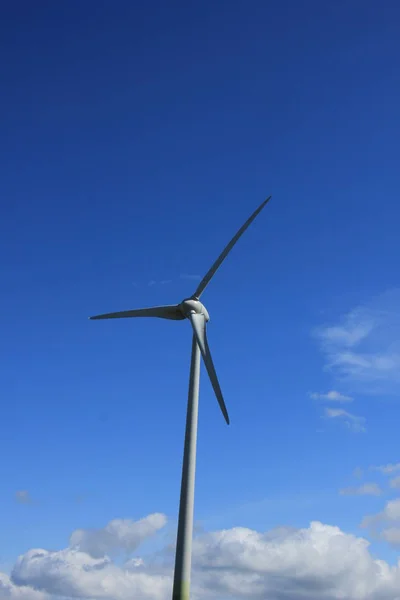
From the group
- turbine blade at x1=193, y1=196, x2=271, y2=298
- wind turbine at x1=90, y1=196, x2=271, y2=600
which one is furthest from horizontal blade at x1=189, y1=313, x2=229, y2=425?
turbine blade at x1=193, y1=196, x2=271, y2=298

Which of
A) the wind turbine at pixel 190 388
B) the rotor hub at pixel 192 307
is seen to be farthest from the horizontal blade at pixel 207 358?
the rotor hub at pixel 192 307

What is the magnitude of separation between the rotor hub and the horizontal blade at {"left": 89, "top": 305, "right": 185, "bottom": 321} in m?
0.94

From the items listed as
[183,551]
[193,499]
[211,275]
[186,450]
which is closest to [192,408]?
[186,450]

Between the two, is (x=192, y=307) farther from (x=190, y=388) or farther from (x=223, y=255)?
(x=190, y=388)

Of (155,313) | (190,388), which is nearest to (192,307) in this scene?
(155,313)

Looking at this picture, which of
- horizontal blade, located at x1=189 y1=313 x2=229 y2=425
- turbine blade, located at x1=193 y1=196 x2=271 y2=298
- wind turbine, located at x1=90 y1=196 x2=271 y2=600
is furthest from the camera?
turbine blade, located at x1=193 y1=196 x2=271 y2=298

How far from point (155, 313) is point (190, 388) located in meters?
9.94

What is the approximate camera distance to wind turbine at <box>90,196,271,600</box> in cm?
3531

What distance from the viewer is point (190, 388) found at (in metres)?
41.5

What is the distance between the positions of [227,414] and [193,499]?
25.2 feet

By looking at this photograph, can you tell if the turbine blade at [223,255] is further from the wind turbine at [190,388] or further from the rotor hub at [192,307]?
the rotor hub at [192,307]

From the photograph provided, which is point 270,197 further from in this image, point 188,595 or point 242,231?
point 188,595

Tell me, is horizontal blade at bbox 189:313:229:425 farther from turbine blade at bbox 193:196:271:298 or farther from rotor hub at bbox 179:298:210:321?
turbine blade at bbox 193:196:271:298

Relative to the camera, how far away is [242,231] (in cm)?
4988
